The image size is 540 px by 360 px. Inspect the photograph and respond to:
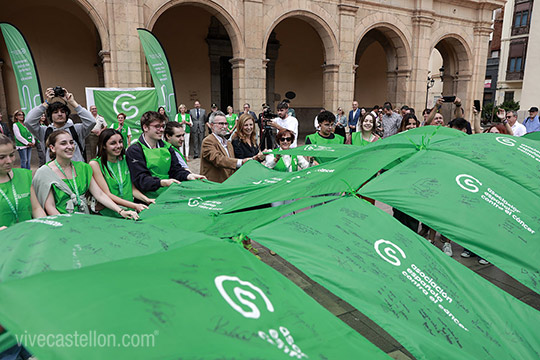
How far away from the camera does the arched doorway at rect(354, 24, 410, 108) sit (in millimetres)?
16031

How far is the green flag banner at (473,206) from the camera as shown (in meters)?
1.98

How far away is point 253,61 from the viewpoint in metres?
12.7

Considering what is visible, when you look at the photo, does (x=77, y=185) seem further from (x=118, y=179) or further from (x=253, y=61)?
(x=253, y=61)

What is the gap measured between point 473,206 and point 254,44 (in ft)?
38.5

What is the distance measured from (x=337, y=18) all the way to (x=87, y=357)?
49.4 ft

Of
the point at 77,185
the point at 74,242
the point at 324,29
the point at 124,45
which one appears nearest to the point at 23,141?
the point at 124,45

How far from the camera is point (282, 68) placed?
19.0 m

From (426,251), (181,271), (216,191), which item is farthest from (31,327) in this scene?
(216,191)

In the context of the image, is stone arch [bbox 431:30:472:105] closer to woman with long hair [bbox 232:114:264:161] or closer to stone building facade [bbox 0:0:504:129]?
stone building facade [bbox 0:0:504:129]

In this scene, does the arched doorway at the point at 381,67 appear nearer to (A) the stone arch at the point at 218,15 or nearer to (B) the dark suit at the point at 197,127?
(A) the stone arch at the point at 218,15

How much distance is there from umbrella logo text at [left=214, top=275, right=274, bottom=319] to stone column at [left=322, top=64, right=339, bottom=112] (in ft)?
45.3

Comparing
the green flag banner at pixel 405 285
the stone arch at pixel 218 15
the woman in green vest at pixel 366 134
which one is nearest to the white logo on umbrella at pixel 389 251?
the green flag banner at pixel 405 285

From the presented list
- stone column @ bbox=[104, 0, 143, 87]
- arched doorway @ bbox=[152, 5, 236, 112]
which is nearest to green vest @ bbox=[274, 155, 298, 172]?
stone column @ bbox=[104, 0, 143, 87]

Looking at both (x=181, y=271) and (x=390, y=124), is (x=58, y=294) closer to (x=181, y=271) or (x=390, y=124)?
(x=181, y=271)
